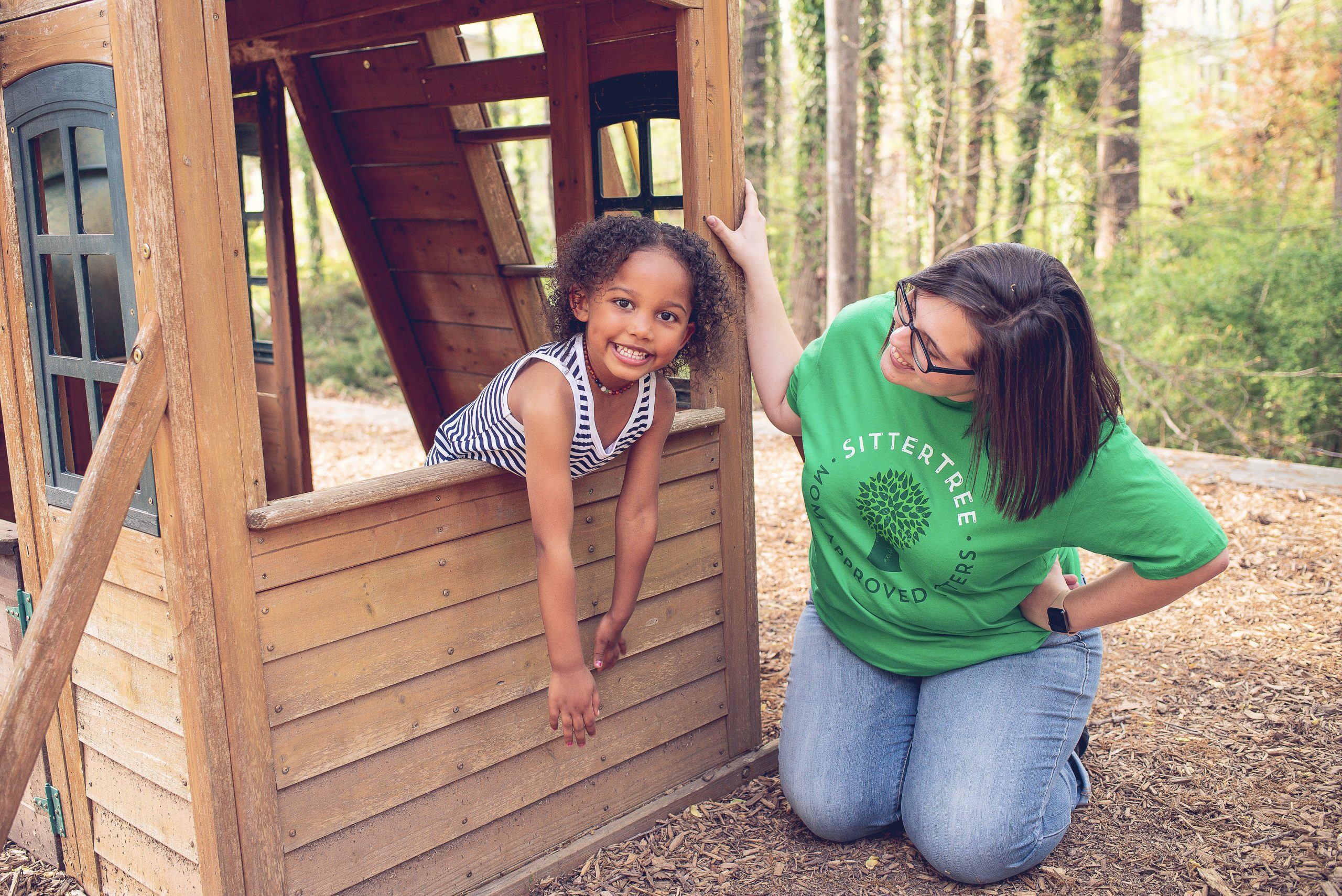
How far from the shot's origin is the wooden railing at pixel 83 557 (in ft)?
5.59

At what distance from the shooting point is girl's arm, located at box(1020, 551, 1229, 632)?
220cm

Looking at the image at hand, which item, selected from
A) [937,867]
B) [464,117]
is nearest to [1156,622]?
[937,867]

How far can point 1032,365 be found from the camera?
6.88ft

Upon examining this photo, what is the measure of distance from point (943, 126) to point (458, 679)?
6.59 metres

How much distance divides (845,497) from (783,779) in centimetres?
76

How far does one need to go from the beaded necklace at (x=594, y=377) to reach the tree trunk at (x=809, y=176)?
25.0 ft

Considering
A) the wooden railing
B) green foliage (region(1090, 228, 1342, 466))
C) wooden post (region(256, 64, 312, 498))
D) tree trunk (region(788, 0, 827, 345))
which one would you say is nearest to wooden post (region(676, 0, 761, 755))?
the wooden railing

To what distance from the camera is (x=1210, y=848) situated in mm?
2594

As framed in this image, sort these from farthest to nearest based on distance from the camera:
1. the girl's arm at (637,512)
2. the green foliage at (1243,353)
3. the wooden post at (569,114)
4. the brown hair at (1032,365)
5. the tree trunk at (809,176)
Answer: the tree trunk at (809,176)
the green foliage at (1243,353)
the wooden post at (569,114)
the girl's arm at (637,512)
the brown hair at (1032,365)

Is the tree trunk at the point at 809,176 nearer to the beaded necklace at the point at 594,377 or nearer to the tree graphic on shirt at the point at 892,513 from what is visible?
the tree graphic on shirt at the point at 892,513

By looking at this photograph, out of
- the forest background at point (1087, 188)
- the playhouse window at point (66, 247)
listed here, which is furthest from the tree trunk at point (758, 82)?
the playhouse window at point (66, 247)

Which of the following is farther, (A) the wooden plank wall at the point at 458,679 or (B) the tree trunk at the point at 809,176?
(B) the tree trunk at the point at 809,176

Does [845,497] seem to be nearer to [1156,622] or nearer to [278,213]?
[1156,622]

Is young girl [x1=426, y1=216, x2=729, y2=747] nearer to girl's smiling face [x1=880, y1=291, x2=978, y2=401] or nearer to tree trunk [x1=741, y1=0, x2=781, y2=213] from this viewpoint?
girl's smiling face [x1=880, y1=291, x2=978, y2=401]
